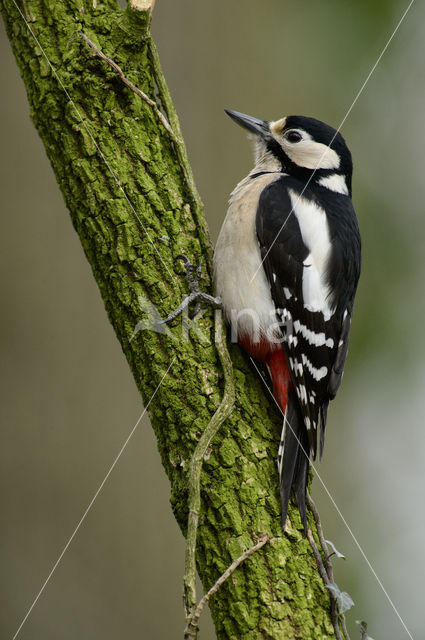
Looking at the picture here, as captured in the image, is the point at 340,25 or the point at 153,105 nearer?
the point at 153,105

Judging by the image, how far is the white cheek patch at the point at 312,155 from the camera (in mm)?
2041

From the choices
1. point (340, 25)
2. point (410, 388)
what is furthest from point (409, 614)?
point (340, 25)

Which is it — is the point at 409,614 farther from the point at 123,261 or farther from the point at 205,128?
the point at 205,128

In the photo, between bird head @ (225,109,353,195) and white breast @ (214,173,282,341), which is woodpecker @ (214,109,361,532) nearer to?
white breast @ (214,173,282,341)

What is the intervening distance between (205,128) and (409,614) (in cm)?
267

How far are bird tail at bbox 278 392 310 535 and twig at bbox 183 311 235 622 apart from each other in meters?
0.17

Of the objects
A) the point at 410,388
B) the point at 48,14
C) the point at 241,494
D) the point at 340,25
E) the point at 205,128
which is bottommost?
the point at 410,388

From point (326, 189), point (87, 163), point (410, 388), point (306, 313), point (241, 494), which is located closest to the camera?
point (241, 494)

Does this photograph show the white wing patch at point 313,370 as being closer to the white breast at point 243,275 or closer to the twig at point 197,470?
the white breast at point 243,275

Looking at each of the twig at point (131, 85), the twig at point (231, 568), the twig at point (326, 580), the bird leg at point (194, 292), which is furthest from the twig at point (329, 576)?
the twig at point (131, 85)

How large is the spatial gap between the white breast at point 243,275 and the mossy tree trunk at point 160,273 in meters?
0.07

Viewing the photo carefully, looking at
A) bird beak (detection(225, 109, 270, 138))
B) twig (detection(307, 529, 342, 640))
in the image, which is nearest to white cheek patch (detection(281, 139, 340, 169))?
bird beak (detection(225, 109, 270, 138))

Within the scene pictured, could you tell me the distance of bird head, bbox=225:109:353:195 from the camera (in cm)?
204

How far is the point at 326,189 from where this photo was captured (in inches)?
79.0
